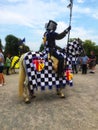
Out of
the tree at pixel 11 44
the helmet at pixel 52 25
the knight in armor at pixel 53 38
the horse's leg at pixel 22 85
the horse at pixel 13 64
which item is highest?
the tree at pixel 11 44

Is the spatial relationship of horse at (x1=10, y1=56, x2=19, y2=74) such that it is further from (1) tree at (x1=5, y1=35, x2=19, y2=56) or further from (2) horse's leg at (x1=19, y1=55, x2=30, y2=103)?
(1) tree at (x1=5, y1=35, x2=19, y2=56)

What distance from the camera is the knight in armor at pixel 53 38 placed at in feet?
27.6

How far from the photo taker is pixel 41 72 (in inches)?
329

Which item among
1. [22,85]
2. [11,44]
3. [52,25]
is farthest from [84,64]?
[11,44]

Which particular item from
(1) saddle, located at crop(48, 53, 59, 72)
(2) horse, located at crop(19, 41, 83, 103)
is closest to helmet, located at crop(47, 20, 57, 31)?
(2) horse, located at crop(19, 41, 83, 103)

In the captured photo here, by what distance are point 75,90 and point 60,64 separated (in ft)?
5.36

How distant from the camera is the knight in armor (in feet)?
27.6

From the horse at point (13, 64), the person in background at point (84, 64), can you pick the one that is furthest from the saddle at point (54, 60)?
the horse at point (13, 64)

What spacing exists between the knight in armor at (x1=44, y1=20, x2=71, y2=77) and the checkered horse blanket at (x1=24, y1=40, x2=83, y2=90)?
0.50 ft

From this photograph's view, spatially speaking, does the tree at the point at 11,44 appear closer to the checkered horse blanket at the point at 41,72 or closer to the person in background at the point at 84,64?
the person in background at the point at 84,64

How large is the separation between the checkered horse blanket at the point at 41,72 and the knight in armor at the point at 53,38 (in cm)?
15

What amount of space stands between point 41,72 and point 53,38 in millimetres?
1010

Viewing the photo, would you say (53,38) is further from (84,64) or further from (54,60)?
(84,64)

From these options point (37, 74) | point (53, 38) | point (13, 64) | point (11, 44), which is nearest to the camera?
point (37, 74)
